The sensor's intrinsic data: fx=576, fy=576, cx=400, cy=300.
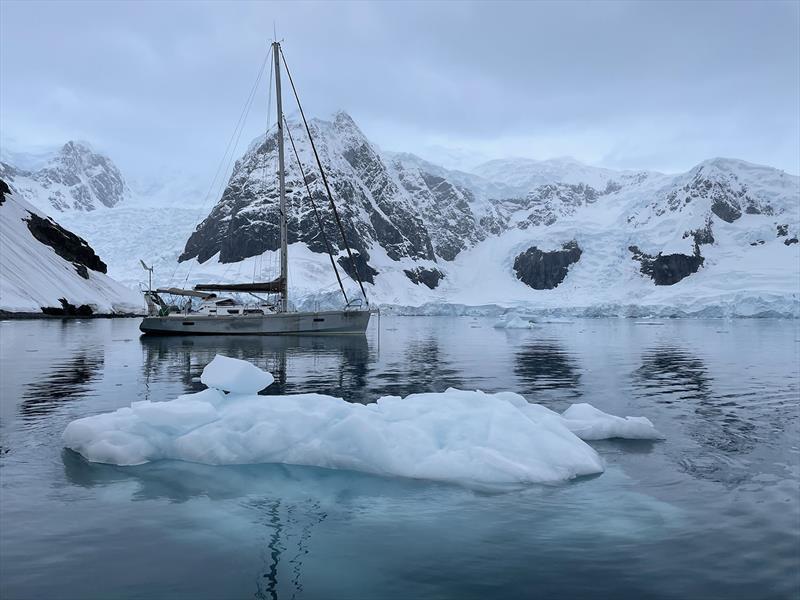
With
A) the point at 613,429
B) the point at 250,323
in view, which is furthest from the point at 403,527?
the point at 250,323

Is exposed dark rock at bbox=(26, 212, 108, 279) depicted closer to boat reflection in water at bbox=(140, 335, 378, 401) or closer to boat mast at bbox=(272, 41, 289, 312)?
boat mast at bbox=(272, 41, 289, 312)

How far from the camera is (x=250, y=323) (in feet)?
157

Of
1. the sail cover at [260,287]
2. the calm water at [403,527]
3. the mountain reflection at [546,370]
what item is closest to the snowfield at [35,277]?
the sail cover at [260,287]

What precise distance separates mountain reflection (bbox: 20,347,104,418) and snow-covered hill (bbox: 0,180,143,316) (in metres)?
58.9

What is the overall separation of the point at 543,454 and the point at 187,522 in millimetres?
5886

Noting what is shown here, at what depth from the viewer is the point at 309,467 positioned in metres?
10.4

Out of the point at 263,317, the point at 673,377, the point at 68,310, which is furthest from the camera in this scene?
the point at 68,310

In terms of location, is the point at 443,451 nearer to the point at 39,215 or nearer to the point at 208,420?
the point at 208,420

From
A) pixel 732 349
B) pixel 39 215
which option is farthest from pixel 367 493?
pixel 39 215

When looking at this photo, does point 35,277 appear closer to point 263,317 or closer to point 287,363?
point 263,317

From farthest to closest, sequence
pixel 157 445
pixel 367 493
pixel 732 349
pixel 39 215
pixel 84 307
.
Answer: pixel 39 215 → pixel 84 307 → pixel 732 349 → pixel 157 445 → pixel 367 493

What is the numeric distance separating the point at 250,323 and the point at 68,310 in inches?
2098

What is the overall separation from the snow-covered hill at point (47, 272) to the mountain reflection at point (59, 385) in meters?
58.9

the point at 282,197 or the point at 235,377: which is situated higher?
the point at 282,197
